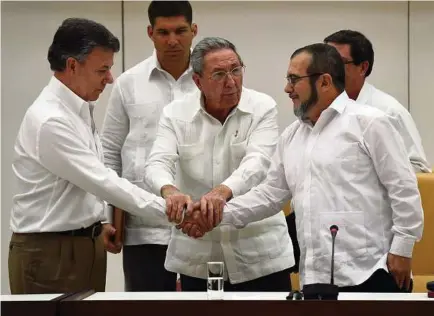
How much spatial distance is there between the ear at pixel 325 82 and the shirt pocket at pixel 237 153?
1.49 ft

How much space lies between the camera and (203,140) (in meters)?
3.54

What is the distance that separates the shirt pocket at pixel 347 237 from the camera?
10.2 feet

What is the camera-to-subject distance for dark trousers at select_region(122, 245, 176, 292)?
12.5ft

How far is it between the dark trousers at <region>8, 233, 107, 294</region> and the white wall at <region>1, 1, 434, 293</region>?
2.31m

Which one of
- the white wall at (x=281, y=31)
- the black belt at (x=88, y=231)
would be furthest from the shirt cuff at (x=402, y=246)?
the white wall at (x=281, y=31)

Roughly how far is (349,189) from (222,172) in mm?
607

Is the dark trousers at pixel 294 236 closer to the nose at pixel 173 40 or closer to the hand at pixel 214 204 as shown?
the hand at pixel 214 204

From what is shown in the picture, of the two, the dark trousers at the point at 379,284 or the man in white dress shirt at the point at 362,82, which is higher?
the man in white dress shirt at the point at 362,82

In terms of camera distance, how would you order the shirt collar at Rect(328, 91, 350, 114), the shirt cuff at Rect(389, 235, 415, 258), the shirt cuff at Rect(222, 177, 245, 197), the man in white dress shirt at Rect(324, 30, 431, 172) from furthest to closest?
the man in white dress shirt at Rect(324, 30, 431, 172)
the shirt cuff at Rect(222, 177, 245, 197)
the shirt collar at Rect(328, 91, 350, 114)
the shirt cuff at Rect(389, 235, 415, 258)

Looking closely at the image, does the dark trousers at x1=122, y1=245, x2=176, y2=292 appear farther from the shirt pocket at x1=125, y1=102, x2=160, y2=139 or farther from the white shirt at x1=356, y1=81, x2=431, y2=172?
the white shirt at x1=356, y1=81, x2=431, y2=172

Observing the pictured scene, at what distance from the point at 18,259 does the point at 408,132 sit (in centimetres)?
198
